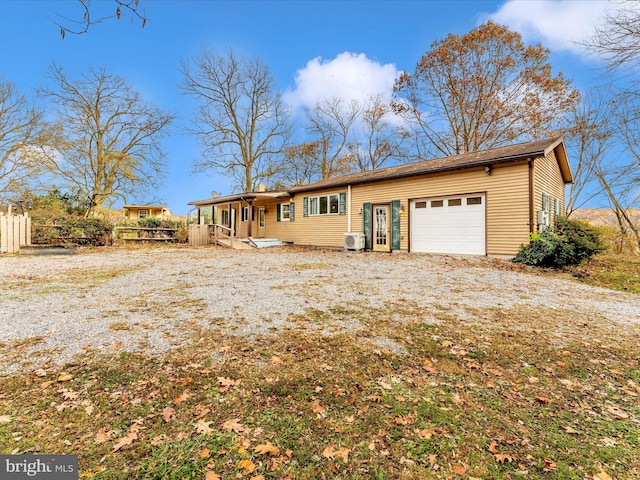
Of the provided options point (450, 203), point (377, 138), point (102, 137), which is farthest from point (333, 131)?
point (450, 203)

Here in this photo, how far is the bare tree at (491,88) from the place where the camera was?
717 inches

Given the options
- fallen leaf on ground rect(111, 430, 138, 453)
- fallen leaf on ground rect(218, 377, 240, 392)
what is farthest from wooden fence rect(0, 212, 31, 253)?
fallen leaf on ground rect(111, 430, 138, 453)

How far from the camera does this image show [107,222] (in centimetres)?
1528

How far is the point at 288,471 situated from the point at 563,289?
25.1ft

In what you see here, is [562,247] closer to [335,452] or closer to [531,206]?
[531,206]

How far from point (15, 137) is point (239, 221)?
15.2 meters

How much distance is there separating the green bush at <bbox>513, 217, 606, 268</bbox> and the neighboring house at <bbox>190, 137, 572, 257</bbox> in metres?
0.49

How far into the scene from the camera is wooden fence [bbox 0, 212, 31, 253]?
453 inches

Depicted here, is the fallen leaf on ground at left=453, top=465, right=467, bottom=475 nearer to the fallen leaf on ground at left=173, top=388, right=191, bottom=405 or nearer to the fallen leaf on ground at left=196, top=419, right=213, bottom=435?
the fallen leaf on ground at left=196, top=419, right=213, bottom=435

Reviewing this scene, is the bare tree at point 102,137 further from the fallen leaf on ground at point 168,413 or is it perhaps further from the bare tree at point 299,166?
the fallen leaf on ground at point 168,413

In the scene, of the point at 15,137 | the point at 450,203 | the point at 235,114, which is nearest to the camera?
the point at 450,203

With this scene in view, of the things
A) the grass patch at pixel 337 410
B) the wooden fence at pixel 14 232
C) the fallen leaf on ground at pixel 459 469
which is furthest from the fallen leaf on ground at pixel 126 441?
the wooden fence at pixel 14 232

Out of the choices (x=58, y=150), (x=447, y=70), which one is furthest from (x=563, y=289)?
(x=58, y=150)

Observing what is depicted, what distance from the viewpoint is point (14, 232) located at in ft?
38.6
